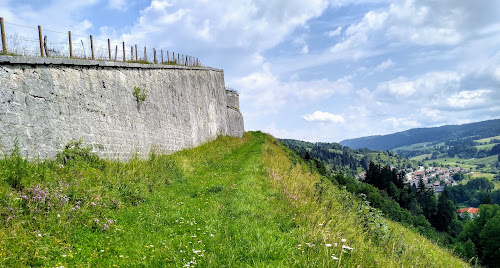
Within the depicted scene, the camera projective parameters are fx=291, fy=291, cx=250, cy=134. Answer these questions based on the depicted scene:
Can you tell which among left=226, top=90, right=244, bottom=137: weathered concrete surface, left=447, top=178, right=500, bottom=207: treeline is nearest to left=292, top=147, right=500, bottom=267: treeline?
left=226, top=90, right=244, bottom=137: weathered concrete surface

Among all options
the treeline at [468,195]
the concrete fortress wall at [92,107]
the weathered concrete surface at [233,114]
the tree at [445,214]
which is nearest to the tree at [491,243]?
the tree at [445,214]

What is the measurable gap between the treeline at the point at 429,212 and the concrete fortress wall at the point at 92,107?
3857 centimetres

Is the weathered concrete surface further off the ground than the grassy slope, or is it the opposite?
the weathered concrete surface

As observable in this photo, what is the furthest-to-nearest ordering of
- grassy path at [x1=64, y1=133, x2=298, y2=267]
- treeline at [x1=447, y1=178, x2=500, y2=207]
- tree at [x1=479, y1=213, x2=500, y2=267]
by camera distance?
treeline at [x1=447, y1=178, x2=500, y2=207], tree at [x1=479, y1=213, x2=500, y2=267], grassy path at [x1=64, y1=133, x2=298, y2=267]

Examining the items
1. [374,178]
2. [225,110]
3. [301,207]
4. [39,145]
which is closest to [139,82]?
[39,145]

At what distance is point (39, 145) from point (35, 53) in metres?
4.28

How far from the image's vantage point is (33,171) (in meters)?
7.69

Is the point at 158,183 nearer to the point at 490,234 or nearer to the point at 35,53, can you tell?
the point at 35,53

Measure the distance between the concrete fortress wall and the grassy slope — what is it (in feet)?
4.11

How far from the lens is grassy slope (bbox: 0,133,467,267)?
5328 millimetres

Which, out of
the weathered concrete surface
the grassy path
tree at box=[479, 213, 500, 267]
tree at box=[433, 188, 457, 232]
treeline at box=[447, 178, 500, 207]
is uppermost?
the weathered concrete surface

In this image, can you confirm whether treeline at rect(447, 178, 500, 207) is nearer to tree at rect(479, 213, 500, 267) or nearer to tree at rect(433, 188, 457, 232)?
tree at rect(433, 188, 457, 232)

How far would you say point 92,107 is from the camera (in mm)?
12094

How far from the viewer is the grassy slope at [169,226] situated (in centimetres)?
533
